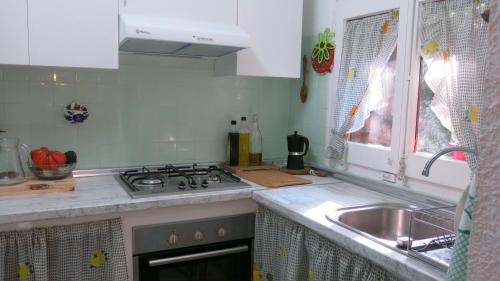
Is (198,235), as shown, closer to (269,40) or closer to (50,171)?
(50,171)

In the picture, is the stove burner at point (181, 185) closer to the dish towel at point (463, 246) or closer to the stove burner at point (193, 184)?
the stove burner at point (193, 184)

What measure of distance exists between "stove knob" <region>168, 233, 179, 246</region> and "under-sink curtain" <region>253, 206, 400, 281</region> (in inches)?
15.2

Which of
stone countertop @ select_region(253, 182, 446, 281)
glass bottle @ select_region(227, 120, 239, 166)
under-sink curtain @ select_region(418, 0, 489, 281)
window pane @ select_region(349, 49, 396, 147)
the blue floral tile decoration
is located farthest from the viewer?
glass bottle @ select_region(227, 120, 239, 166)

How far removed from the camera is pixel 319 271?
1.62 m

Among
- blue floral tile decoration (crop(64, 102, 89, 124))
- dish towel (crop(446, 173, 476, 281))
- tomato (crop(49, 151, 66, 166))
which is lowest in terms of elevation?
tomato (crop(49, 151, 66, 166))

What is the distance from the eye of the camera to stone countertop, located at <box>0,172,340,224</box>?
1.57m

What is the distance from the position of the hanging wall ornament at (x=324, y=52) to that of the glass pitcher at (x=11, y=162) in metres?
1.61

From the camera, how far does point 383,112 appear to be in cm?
208

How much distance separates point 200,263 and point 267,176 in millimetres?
587

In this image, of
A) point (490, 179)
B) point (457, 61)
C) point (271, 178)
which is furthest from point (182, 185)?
point (490, 179)

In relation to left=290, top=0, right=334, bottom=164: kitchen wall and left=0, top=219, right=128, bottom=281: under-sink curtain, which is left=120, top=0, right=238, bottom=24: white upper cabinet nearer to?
left=290, top=0, right=334, bottom=164: kitchen wall

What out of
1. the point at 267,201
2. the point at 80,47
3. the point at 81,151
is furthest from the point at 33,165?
the point at 267,201

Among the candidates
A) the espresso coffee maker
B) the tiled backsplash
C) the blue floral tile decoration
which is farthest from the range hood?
the espresso coffee maker

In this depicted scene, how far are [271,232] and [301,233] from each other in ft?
0.79
